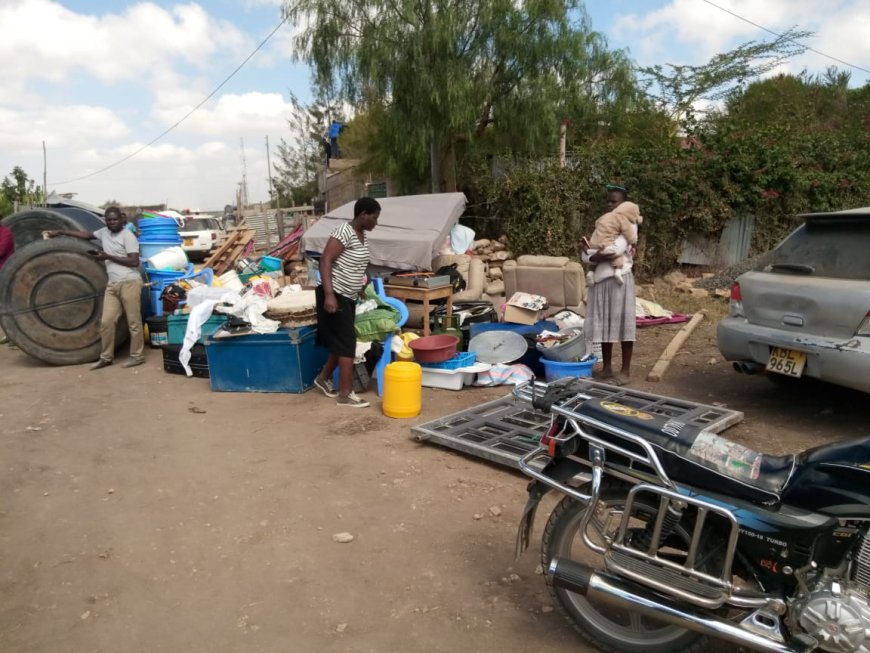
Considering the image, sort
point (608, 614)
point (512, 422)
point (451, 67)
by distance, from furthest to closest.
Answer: point (451, 67), point (512, 422), point (608, 614)

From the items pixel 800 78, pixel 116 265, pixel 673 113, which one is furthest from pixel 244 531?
pixel 800 78

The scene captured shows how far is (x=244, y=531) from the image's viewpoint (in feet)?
12.5

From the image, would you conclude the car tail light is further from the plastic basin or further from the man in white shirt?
the man in white shirt

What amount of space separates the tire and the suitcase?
1282 millimetres

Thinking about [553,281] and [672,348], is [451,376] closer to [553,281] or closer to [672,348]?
[672,348]

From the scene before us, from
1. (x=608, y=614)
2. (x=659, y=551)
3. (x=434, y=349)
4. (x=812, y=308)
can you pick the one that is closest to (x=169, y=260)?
(x=434, y=349)

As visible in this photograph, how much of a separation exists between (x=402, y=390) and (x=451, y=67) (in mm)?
9824

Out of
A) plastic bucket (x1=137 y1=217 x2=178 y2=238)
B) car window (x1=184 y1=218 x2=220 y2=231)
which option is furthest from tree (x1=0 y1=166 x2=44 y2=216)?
plastic bucket (x1=137 y1=217 x2=178 y2=238)

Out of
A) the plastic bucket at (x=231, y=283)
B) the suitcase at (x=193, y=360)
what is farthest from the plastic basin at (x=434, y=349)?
the plastic bucket at (x=231, y=283)

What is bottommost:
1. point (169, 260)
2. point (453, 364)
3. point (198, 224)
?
point (453, 364)

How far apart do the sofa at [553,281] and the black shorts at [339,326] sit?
163 inches

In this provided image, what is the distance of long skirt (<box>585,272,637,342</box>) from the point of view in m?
6.26

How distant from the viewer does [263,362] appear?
6668 mm

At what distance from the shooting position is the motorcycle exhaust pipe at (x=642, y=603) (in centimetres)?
222
